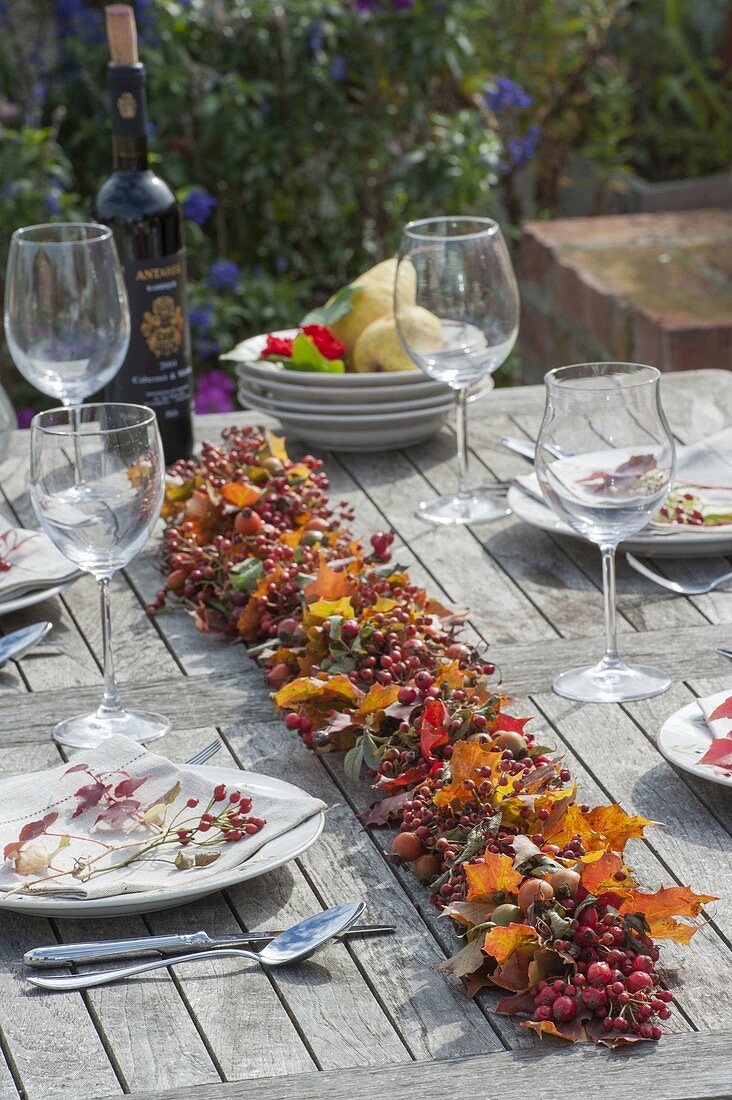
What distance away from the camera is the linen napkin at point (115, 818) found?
1006mm

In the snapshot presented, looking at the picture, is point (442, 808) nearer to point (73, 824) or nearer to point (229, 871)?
point (229, 871)

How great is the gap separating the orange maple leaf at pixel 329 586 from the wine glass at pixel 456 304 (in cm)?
44

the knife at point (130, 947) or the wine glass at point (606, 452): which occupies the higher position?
the wine glass at point (606, 452)

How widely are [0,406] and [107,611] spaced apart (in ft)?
1.78

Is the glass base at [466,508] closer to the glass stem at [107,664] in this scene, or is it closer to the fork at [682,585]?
the fork at [682,585]

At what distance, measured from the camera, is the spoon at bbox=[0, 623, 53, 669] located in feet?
4.71

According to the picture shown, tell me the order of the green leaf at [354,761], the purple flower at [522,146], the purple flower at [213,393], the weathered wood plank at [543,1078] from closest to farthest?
the weathered wood plank at [543,1078]
the green leaf at [354,761]
the purple flower at [213,393]
the purple flower at [522,146]

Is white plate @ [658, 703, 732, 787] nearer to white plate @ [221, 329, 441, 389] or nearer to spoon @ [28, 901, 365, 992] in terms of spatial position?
spoon @ [28, 901, 365, 992]

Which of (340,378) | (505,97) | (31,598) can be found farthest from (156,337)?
(505,97)

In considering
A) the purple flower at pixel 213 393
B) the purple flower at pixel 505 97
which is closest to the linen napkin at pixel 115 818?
the purple flower at pixel 213 393

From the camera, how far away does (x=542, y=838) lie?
3.18 feet

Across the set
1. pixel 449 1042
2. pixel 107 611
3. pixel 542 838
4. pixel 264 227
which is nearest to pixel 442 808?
pixel 542 838

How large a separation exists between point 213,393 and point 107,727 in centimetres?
216

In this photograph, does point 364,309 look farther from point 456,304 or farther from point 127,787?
point 127,787
